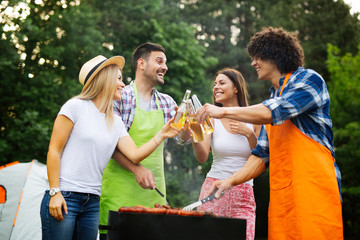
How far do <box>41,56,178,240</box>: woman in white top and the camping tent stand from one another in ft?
13.7

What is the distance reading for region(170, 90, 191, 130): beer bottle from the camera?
2.58 metres

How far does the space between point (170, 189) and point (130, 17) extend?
620 cm

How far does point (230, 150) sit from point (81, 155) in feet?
4.31

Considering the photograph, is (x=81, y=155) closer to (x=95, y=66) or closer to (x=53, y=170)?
(x=53, y=170)

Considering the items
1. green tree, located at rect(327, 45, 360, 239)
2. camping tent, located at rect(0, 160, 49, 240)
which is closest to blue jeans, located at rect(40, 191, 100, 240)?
camping tent, located at rect(0, 160, 49, 240)

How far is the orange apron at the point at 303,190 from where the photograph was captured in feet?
6.99

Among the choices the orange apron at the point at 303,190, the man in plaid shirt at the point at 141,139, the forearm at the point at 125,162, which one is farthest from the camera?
the man in plaid shirt at the point at 141,139

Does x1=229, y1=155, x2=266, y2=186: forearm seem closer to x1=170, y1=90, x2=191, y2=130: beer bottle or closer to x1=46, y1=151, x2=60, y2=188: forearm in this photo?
x1=170, y1=90, x2=191, y2=130: beer bottle

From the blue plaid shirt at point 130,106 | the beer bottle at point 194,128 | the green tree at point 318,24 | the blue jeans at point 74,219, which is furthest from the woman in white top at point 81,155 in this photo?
the green tree at point 318,24

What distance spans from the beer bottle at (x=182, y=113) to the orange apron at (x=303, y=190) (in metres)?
0.63

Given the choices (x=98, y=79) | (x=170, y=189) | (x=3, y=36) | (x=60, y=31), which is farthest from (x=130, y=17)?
(x=98, y=79)

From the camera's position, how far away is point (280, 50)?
258cm

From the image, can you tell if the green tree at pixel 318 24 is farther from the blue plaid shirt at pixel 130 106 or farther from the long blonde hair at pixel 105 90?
the long blonde hair at pixel 105 90

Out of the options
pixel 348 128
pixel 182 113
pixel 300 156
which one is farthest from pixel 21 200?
pixel 348 128
